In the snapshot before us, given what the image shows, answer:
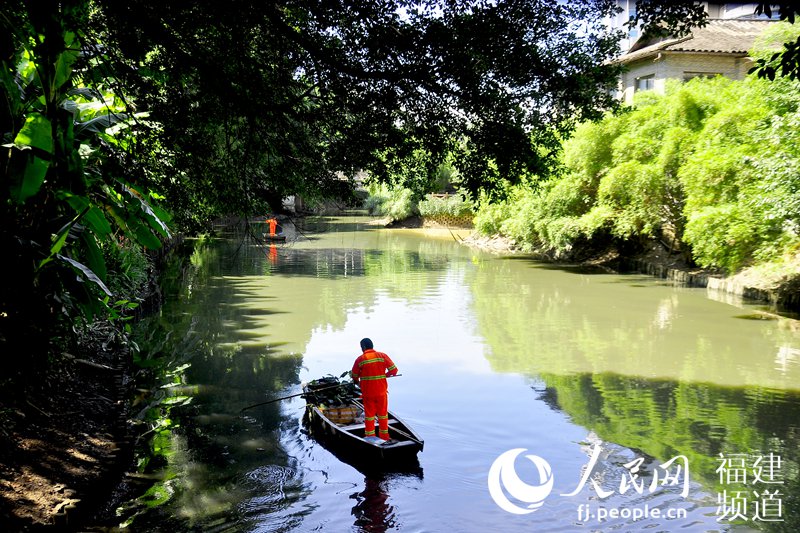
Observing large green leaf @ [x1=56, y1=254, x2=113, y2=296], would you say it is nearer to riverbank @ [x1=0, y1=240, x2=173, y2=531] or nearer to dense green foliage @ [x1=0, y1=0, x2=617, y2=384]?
dense green foliage @ [x1=0, y1=0, x2=617, y2=384]

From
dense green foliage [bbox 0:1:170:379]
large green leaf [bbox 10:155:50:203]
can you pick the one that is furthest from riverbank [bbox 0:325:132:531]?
large green leaf [bbox 10:155:50:203]

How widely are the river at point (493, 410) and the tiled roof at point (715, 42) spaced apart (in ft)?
46.4

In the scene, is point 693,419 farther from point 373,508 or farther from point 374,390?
point 373,508

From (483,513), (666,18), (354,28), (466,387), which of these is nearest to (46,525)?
(483,513)

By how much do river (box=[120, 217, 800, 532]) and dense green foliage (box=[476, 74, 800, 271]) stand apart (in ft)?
9.55

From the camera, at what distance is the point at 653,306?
892 inches

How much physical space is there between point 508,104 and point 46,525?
20.7 ft

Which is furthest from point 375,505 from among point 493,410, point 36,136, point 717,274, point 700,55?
point 700,55

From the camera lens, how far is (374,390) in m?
9.80

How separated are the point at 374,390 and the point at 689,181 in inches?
662

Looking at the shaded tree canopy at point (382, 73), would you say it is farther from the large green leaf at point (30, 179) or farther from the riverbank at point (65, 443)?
the riverbank at point (65, 443)

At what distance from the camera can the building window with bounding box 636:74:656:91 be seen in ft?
115

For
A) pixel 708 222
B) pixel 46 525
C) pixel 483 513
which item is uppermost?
pixel 708 222

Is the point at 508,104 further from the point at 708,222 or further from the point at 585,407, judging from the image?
the point at 708,222
